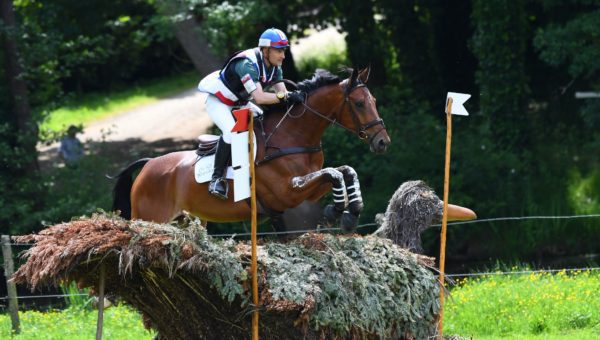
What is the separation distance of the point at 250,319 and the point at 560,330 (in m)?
3.92

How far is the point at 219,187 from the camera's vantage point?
991 cm

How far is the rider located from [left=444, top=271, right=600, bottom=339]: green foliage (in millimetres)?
2551

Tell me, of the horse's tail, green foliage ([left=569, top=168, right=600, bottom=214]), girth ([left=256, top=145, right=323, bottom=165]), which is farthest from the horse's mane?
green foliage ([left=569, top=168, right=600, bottom=214])

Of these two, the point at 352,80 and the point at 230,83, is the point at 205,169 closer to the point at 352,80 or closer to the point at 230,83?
the point at 230,83

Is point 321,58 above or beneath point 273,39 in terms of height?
beneath

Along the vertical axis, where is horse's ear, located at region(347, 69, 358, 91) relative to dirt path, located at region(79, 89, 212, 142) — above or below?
above

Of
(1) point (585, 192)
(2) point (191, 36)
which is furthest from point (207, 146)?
(1) point (585, 192)

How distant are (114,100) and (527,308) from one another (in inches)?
835

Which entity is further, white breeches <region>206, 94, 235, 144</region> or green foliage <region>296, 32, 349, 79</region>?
green foliage <region>296, 32, 349, 79</region>

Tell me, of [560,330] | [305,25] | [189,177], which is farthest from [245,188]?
[305,25]

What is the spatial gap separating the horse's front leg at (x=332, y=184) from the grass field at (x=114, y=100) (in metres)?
18.1

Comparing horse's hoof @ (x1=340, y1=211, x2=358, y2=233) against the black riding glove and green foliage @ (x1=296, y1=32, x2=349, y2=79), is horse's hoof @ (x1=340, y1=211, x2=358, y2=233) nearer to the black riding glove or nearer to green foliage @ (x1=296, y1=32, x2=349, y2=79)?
the black riding glove

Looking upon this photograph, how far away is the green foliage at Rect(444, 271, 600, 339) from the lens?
33.8ft

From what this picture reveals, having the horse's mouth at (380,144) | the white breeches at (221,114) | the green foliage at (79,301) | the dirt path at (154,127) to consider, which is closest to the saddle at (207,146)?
the white breeches at (221,114)
